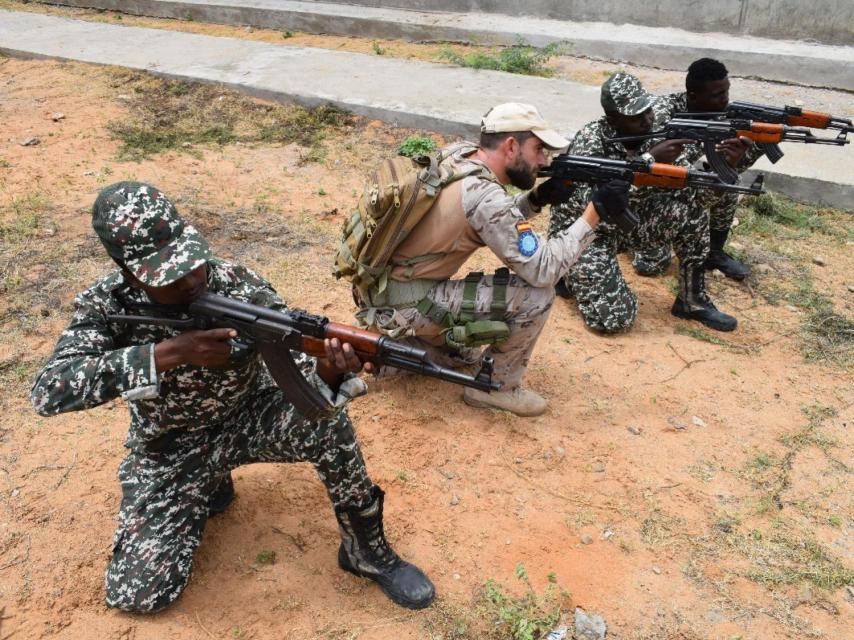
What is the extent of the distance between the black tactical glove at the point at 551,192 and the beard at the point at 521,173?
374 mm

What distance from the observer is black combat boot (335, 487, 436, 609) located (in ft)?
9.39

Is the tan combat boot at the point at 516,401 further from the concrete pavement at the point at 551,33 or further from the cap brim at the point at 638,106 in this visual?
the concrete pavement at the point at 551,33

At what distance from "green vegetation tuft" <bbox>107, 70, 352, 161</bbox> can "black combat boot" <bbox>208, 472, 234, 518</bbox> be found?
428cm

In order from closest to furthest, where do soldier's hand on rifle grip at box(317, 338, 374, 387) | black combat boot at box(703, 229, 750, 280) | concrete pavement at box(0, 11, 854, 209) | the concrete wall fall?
soldier's hand on rifle grip at box(317, 338, 374, 387), black combat boot at box(703, 229, 750, 280), concrete pavement at box(0, 11, 854, 209), the concrete wall

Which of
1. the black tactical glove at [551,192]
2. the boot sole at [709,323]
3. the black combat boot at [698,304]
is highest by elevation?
the black tactical glove at [551,192]

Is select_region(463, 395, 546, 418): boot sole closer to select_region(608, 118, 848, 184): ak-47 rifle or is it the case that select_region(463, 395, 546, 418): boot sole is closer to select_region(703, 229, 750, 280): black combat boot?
select_region(608, 118, 848, 184): ak-47 rifle

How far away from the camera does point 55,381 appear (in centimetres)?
247

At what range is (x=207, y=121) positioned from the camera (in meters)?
7.81

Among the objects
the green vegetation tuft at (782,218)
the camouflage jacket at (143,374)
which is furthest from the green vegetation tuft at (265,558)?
the green vegetation tuft at (782,218)

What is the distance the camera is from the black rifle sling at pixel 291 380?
2.58m

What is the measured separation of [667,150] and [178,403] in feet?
10.0

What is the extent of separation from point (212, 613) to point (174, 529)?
1.15ft

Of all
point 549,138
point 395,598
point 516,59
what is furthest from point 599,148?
point 516,59

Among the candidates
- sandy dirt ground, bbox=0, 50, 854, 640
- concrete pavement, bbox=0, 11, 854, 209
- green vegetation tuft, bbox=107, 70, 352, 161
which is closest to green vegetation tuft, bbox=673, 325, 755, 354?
sandy dirt ground, bbox=0, 50, 854, 640
